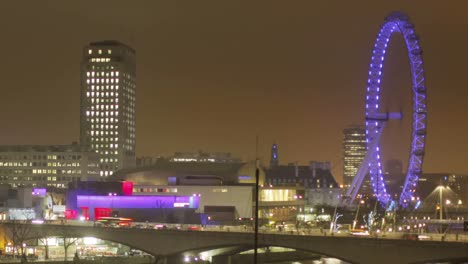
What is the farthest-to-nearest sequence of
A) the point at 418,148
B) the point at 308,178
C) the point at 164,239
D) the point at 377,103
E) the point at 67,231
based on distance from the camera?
the point at 308,178 < the point at 377,103 < the point at 418,148 < the point at 67,231 < the point at 164,239

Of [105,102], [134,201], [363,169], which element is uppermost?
[105,102]

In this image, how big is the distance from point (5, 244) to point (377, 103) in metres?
45.4

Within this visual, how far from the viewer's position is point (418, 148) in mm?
91688

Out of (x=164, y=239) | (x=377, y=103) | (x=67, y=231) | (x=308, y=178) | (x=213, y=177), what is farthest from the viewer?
(x=308, y=178)

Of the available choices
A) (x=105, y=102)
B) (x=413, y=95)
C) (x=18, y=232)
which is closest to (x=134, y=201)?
(x=18, y=232)

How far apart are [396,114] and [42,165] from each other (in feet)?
346

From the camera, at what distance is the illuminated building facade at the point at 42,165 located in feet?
590

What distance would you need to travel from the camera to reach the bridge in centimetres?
5029

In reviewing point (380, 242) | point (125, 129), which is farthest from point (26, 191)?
point (125, 129)

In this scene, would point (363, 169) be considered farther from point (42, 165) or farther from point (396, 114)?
point (42, 165)

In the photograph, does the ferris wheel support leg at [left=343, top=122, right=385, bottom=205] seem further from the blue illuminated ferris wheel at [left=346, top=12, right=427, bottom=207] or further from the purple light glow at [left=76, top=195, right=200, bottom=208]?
the purple light glow at [left=76, top=195, right=200, bottom=208]

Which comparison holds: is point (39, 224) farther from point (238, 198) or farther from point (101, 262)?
point (238, 198)

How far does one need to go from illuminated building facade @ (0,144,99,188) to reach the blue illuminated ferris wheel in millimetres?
91623

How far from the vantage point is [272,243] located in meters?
59.7
